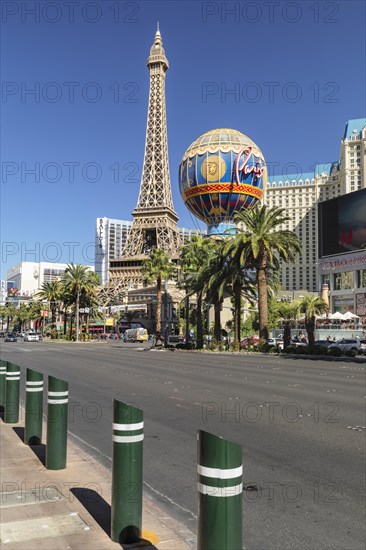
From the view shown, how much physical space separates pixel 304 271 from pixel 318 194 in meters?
27.9

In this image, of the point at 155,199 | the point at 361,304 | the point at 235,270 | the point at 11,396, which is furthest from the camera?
the point at 155,199

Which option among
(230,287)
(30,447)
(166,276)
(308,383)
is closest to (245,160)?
(166,276)

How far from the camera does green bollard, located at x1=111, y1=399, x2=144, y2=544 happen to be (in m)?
4.18

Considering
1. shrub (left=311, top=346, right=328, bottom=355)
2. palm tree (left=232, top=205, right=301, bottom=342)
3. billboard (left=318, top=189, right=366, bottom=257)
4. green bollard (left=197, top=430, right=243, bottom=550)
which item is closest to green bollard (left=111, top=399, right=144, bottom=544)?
green bollard (left=197, top=430, right=243, bottom=550)

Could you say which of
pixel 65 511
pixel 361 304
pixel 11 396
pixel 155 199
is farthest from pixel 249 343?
pixel 155 199

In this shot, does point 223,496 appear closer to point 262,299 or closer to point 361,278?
point 262,299

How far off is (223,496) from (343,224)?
71681mm

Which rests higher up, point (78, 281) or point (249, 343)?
point (78, 281)

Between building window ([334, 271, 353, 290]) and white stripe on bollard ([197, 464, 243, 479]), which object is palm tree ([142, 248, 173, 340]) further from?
white stripe on bollard ([197, 464, 243, 479])

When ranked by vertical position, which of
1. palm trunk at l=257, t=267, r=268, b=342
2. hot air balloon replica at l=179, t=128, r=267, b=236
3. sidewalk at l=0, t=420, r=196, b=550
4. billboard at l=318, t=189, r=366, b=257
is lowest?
sidewalk at l=0, t=420, r=196, b=550

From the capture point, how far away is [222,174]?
68.6 metres

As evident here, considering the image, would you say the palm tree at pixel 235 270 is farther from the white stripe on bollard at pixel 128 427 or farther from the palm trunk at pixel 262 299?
the white stripe on bollard at pixel 128 427

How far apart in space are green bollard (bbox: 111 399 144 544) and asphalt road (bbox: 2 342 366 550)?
0.92 metres

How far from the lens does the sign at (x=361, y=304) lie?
66.8 meters
